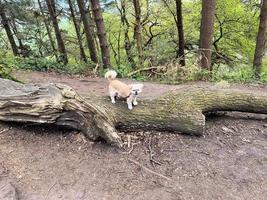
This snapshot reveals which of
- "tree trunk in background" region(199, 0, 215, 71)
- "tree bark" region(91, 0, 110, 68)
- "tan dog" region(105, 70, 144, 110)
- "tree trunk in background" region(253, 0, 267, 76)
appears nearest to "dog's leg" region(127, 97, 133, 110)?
"tan dog" region(105, 70, 144, 110)

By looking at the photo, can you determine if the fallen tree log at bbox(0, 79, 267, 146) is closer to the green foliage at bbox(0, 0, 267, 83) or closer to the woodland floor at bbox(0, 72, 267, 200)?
the woodland floor at bbox(0, 72, 267, 200)

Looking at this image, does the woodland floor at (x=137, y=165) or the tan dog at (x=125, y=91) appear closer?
the woodland floor at (x=137, y=165)

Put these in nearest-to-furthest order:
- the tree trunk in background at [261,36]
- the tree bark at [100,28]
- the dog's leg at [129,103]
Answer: the dog's leg at [129,103] < the tree bark at [100,28] < the tree trunk in background at [261,36]

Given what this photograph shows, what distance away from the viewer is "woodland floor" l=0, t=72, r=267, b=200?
3258 mm

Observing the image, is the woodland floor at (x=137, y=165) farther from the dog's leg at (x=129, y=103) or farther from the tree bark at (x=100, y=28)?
the tree bark at (x=100, y=28)

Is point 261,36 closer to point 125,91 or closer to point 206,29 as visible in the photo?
point 206,29

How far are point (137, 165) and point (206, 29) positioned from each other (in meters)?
5.50

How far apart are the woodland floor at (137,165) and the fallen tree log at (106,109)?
0.55 ft

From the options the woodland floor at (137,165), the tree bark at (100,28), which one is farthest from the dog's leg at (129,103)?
the tree bark at (100,28)

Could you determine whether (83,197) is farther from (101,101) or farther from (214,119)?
(214,119)

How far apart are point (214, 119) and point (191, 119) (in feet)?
2.60

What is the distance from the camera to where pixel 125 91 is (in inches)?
154

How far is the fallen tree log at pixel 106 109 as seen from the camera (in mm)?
3740

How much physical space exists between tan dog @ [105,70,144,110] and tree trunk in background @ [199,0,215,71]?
473cm
